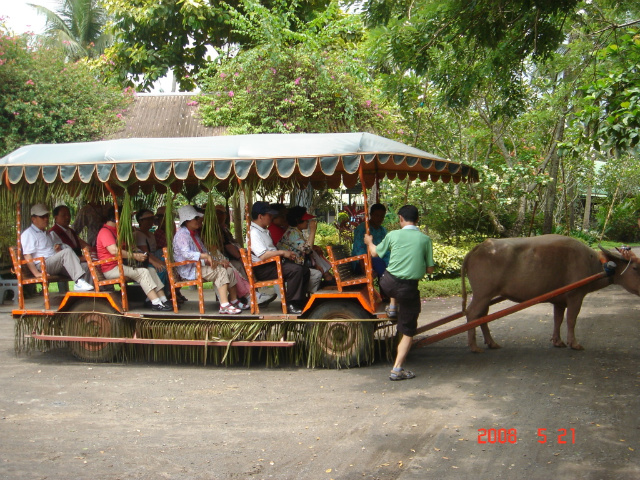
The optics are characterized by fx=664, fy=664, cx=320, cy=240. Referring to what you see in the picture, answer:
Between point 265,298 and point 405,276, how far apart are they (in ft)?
7.50

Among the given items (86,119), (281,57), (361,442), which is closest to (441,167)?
(361,442)

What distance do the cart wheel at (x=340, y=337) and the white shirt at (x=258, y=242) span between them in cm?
90

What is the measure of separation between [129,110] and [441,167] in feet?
44.3

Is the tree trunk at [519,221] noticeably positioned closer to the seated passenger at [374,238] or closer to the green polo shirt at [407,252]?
the seated passenger at [374,238]

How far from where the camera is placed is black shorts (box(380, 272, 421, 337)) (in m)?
6.73

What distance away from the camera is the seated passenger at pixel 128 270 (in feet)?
25.4

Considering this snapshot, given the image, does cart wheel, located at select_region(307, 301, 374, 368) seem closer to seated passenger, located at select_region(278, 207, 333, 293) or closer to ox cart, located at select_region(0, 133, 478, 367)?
ox cart, located at select_region(0, 133, 478, 367)

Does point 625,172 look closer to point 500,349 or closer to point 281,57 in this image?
point 281,57

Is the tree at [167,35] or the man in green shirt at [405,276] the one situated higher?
the tree at [167,35]

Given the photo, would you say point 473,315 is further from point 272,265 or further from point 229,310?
point 229,310

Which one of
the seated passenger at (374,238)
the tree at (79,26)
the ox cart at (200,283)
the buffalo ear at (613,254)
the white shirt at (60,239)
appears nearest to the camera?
the ox cart at (200,283)

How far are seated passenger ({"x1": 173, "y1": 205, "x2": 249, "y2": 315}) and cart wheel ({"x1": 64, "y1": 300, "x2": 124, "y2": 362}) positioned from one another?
3.09 ft

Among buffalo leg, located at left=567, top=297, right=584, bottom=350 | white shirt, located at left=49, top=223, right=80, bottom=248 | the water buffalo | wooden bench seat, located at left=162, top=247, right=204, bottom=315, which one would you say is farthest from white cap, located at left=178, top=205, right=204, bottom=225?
buffalo leg, located at left=567, top=297, right=584, bottom=350

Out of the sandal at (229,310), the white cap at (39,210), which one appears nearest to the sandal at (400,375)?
the sandal at (229,310)
